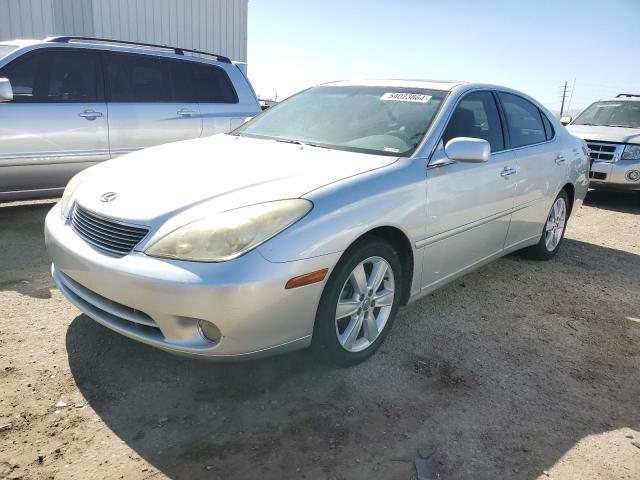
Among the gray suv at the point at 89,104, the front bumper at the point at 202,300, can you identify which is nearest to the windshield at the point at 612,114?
the gray suv at the point at 89,104

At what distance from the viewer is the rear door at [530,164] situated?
418 centimetres

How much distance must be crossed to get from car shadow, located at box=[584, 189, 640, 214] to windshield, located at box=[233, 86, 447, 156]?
6.16 meters

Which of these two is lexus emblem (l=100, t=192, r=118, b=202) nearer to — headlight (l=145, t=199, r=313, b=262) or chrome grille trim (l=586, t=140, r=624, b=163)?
headlight (l=145, t=199, r=313, b=262)

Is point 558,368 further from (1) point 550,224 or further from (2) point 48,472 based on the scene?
(2) point 48,472

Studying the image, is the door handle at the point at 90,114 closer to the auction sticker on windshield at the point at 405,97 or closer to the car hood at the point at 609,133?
the auction sticker on windshield at the point at 405,97

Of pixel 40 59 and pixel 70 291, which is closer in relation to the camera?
pixel 70 291

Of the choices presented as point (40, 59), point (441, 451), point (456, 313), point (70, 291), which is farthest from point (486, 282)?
point (40, 59)

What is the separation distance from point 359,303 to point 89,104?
12.9 ft

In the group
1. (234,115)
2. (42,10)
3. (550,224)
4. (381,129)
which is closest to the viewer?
(381,129)

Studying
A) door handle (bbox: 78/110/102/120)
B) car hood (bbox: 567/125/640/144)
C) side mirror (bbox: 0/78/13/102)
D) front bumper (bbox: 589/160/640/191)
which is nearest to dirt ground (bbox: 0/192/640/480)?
side mirror (bbox: 0/78/13/102)

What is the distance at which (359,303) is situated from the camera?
286 centimetres

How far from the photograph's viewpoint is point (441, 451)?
2.33 meters

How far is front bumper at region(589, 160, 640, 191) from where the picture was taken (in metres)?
8.20

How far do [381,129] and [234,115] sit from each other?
340 cm
